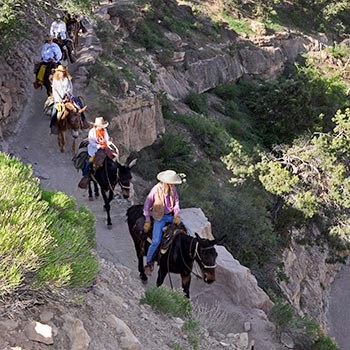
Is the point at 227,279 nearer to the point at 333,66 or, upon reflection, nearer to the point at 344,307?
the point at 344,307

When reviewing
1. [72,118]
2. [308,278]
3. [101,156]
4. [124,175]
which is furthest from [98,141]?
→ [308,278]

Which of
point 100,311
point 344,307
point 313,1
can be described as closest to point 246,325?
point 100,311

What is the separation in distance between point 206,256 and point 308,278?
13136 millimetres

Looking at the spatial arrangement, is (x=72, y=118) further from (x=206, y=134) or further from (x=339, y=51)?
(x=339, y=51)

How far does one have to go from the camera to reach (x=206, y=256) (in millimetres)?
7613

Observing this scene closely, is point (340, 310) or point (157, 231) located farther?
point (340, 310)

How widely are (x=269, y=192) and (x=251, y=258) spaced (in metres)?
4.01

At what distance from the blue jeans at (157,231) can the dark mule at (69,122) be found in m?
5.31

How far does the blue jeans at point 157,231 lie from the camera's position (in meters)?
7.98

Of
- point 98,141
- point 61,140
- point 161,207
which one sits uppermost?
point 161,207

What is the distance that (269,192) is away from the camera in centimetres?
1747

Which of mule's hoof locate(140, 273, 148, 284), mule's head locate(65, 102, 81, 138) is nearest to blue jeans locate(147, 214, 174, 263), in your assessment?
mule's hoof locate(140, 273, 148, 284)

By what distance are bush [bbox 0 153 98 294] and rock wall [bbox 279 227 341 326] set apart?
1164 cm

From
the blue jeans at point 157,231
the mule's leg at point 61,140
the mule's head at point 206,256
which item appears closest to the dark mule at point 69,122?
the mule's leg at point 61,140
